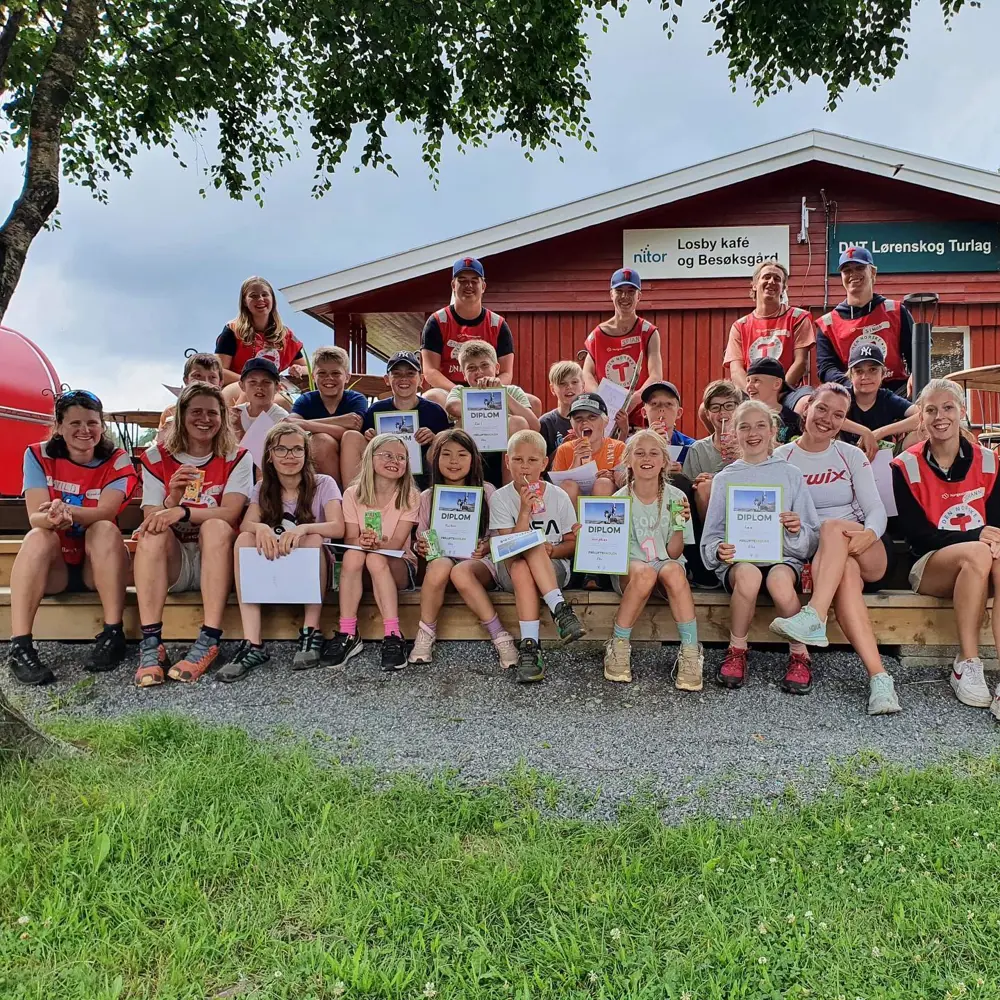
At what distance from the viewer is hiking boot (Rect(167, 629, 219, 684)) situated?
3.73m

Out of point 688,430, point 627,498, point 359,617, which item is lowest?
point 359,617

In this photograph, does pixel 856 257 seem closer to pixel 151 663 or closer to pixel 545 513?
pixel 545 513

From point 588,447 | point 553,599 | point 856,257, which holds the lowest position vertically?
point 553,599

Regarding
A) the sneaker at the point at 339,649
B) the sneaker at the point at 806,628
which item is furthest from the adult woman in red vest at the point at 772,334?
the sneaker at the point at 339,649

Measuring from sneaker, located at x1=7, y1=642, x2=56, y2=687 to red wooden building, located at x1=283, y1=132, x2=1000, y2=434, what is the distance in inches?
271

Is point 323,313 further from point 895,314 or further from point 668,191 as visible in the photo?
point 895,314

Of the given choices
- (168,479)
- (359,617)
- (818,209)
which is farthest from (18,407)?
(818,209)

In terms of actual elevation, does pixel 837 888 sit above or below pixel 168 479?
below

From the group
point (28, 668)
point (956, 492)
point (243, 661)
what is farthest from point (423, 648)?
point (956, 492)

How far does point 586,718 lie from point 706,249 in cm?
779

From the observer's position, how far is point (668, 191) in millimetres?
9062

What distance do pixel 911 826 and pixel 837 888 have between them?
507mm

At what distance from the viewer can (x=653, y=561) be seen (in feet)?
12.3

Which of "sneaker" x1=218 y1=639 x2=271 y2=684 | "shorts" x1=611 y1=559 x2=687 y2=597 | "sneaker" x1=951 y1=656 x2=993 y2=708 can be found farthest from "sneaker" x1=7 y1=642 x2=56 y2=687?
"sneaker" x1=951 y1=656 x2=993 y2=708
